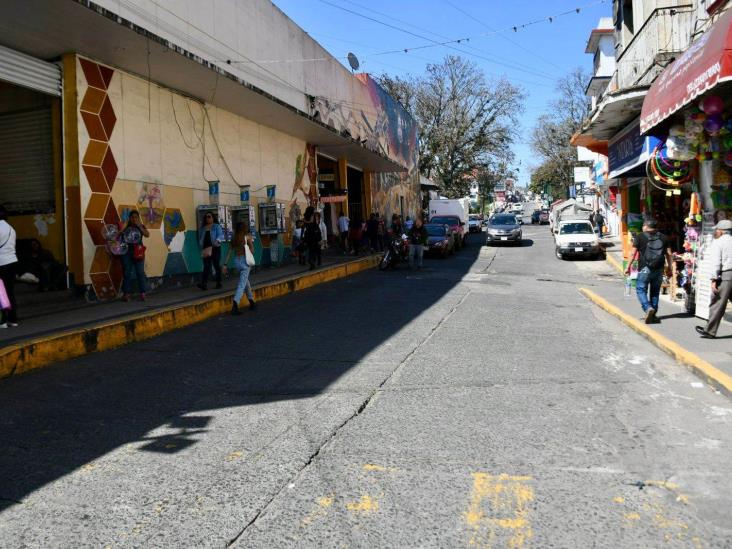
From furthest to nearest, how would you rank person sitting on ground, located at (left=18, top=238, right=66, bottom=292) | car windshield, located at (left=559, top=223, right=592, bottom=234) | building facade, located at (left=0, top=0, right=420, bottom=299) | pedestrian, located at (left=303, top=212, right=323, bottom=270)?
car windshield, located at (left=559, top=223, right=592, bottom=234), pedestrian, located at (left=303, top=212, right=323, bottom=270), person sitting on ground, located at (left=18, top=238, right=66, bottom=292), building facade, located at (left=0, top=0, right=420, bottom=299)

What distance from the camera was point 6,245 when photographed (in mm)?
7918

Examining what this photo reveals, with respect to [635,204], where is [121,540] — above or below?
below

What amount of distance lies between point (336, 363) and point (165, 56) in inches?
277

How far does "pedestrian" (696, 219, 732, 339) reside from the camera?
770 cm

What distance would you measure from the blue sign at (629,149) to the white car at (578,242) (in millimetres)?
7526

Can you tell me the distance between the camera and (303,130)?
60.5 ft

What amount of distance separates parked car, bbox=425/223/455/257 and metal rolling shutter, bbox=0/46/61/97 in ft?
48.9

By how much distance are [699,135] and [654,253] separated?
1.85 meters

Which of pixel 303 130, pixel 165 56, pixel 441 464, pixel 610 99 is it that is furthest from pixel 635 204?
pixel 441 464

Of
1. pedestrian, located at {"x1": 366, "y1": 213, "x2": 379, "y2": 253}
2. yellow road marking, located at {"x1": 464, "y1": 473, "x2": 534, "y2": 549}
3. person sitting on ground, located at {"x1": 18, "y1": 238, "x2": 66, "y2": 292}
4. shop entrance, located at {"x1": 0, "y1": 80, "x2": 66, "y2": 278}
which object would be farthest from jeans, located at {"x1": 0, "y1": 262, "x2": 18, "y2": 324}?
pedestrian, located at {"x1": 366, "y1": 213, "x2": 379, "y2": 253}

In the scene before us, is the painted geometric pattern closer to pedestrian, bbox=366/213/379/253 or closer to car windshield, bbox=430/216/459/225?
pedestrian, bbox=366/213/379/253

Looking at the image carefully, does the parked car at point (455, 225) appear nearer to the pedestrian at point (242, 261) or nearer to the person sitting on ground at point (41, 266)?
the pedestrian at point (242, 261)

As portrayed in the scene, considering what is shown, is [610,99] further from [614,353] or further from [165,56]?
[165,56]

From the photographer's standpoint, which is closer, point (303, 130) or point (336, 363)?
point (336, 363)
